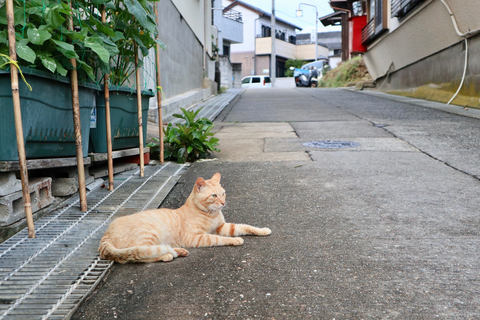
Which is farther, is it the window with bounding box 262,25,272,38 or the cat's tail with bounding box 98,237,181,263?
the window with bounding box 262,25,272,38

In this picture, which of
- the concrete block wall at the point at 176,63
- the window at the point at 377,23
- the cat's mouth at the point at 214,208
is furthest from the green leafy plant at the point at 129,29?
the window at the point at 377,23

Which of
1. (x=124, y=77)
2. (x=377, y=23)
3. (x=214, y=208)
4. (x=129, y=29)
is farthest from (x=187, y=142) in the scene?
(x=377, y=23)

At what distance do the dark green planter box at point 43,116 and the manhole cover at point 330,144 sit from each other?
11.8 ft

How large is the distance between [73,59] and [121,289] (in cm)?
189

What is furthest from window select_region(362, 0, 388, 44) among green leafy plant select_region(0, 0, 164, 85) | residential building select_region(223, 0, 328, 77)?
residential building select_region(223, 0, 328, 77)

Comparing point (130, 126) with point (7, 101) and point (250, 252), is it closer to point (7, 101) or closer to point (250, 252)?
point (7, 101)

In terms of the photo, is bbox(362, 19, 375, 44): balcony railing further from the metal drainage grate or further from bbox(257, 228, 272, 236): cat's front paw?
bbox(257, 228, 272, 236): cat's front paw

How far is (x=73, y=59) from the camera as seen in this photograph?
11.0ft

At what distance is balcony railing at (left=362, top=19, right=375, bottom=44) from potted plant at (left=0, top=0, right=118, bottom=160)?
2000cm

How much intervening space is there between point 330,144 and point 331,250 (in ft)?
13.2

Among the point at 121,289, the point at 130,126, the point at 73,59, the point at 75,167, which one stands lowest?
the point at 121,289

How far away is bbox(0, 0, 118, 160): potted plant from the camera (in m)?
2.96

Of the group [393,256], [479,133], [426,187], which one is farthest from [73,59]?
[479,133]

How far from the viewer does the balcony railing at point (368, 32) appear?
2161 centimetres
